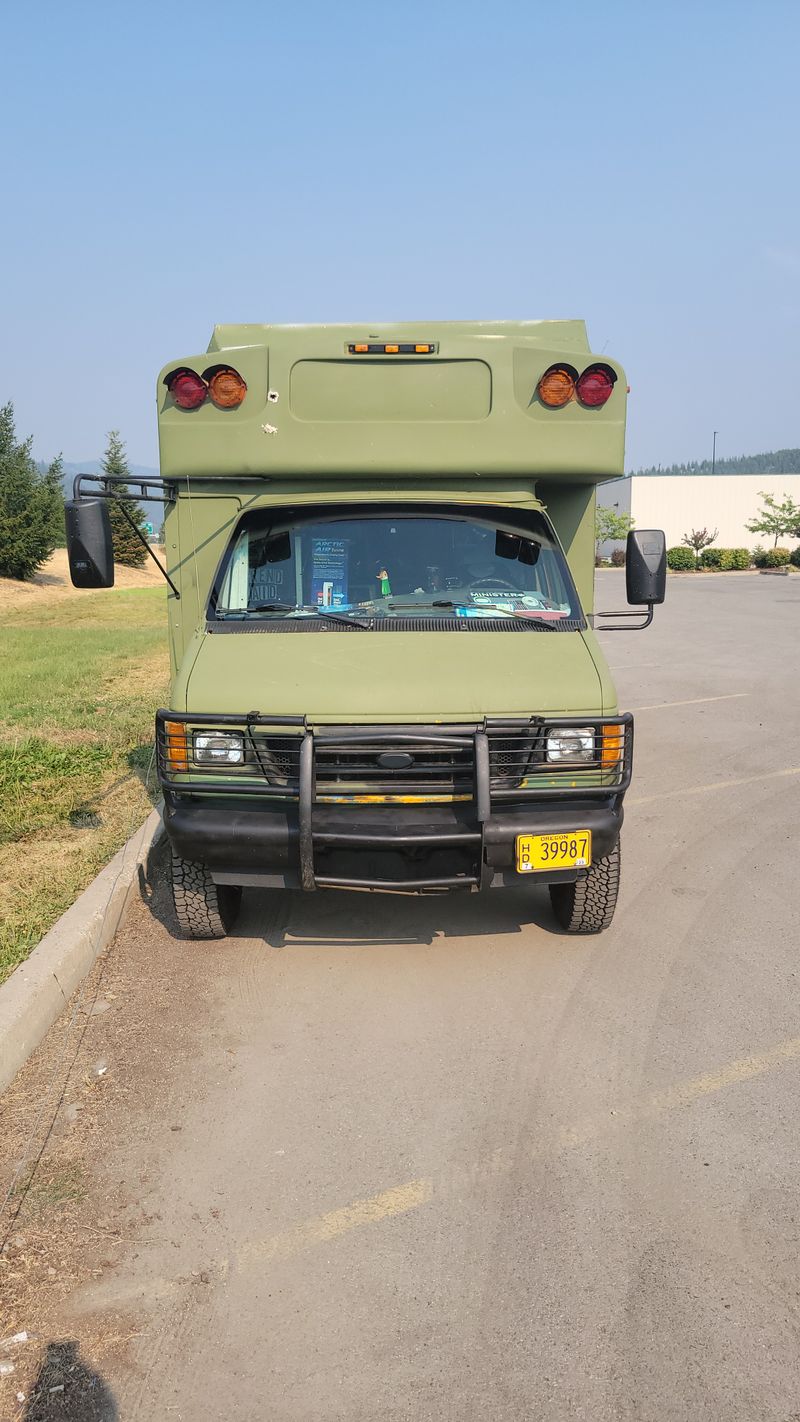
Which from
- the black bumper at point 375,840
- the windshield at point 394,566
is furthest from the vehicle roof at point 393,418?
the black bumper at point 375,840

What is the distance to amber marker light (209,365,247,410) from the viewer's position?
598 cm

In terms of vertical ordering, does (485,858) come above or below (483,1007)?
above

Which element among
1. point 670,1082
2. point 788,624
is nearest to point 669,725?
point 670,1082

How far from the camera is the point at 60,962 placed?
15.7 ft

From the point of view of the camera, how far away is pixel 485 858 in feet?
15.4

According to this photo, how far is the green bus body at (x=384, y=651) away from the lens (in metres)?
4.73

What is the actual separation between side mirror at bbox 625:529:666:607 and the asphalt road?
1800 millimetres

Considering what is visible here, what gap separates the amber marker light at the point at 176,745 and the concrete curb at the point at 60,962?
102cm

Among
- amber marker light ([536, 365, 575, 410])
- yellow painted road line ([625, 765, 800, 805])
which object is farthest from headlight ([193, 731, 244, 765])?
yellow painted road line ([625, 765, 800, 805])

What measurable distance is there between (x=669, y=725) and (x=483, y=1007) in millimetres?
7382

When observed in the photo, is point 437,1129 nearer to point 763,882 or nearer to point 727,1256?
point 727,1256

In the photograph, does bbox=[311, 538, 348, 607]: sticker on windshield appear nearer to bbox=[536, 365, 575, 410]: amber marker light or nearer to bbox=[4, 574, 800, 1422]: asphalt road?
bbox=[536, 365, 575, 410]: amber marker light

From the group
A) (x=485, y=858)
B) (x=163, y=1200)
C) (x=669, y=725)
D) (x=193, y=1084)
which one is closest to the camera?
(x=163, y=1200)

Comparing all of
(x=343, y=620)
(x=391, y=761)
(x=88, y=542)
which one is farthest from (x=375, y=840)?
(x=88, y=542)
